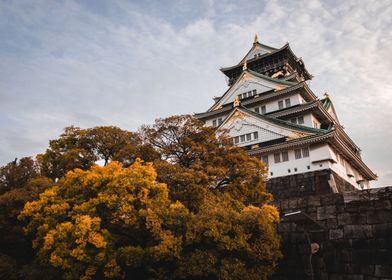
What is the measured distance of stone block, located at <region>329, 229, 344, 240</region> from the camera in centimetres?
1341

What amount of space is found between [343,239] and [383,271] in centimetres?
176

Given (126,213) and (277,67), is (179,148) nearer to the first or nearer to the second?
(126,213)

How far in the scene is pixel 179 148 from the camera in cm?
1856

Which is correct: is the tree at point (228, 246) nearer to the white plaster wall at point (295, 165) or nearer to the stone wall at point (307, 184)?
the stone wall at point (307, 184)

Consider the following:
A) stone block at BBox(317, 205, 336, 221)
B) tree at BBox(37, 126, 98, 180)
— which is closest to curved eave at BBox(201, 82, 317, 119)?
tree at BBox(37, 126, 98, 180)

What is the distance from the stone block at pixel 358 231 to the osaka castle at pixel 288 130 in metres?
9.07

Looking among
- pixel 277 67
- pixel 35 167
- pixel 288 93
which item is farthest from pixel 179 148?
pixel 277 67

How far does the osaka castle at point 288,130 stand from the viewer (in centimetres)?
2497

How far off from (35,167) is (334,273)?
55.9ft

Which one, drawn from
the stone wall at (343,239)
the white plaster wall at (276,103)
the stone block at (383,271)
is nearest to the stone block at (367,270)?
the stone wall at (343,239)

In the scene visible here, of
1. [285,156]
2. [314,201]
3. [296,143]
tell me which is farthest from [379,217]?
[285,156]

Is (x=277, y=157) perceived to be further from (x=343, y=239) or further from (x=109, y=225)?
(x=109, y=225)

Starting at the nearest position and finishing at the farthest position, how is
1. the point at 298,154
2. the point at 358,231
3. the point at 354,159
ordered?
the point at 358,231
the point at 298,154
the point at 354,159

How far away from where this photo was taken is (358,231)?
13039 mm
